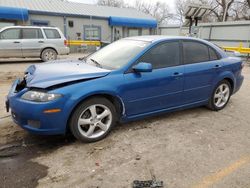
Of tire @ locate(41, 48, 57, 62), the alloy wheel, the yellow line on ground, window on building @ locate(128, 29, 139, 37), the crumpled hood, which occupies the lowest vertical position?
the yellow line on ground

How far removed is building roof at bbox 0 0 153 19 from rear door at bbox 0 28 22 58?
8762mm

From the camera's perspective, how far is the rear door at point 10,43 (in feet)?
35.9

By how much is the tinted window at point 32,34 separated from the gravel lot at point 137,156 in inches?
313

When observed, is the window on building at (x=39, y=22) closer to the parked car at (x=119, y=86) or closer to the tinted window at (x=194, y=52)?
the parked car at (x=119, y=86)

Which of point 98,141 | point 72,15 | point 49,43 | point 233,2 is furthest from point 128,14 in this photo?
point 98,141

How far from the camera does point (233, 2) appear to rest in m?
34.1

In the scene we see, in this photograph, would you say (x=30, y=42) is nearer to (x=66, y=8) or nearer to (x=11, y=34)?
(x=11, y=34)

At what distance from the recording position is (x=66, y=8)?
21703 millimetres

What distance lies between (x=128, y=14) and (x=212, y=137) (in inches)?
911

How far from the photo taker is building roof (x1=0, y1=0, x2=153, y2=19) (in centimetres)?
1944

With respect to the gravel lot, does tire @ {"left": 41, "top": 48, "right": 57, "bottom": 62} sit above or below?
above

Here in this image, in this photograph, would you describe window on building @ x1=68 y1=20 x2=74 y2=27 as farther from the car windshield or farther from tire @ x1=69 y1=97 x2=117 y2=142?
tire @ x1=69 y1=97 x2=117 y2=142

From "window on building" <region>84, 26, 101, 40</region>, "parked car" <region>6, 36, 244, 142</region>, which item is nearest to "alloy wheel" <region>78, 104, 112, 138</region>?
"parked car" <region>6, 36, 244, 142</region>

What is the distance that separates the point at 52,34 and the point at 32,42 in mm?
1064
